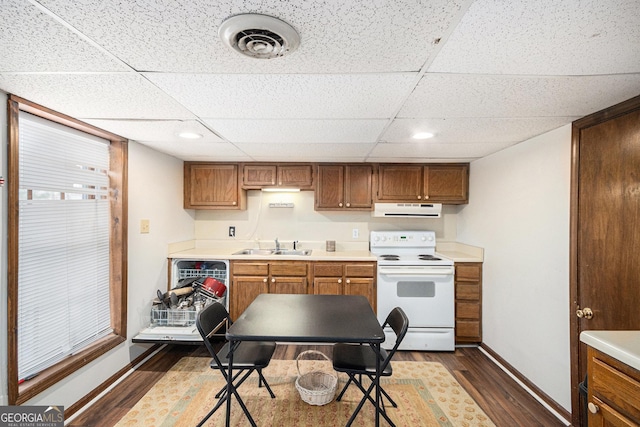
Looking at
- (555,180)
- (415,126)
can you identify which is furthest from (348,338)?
(555,180)

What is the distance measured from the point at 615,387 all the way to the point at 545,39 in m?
1.35

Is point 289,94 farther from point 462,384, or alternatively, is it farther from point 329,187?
point 462,384

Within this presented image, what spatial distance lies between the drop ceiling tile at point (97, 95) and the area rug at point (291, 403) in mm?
2102

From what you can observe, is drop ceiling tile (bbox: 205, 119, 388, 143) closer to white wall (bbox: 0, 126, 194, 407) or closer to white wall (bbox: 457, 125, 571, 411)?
white wall (bbox: 0, 126, 194, 407)

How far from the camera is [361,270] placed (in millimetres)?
3088

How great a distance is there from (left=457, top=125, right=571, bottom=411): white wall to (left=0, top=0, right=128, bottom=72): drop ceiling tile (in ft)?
9.35

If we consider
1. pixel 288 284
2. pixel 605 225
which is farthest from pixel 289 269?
pixel 605 225

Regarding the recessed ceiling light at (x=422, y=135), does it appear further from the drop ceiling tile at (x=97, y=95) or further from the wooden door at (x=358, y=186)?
the drop ceiling tile at (x=97, y=95)

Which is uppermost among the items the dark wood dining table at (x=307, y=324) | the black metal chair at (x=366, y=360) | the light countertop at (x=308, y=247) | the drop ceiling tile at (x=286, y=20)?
the drop ceiling tile at (x=286, y=20)

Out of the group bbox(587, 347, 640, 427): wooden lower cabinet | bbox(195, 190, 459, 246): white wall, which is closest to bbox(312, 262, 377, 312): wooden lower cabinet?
bbox(195, 190, 459, 246): white wall

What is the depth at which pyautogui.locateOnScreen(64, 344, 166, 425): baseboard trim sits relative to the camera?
1.91 m

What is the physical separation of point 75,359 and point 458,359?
333 centimetres

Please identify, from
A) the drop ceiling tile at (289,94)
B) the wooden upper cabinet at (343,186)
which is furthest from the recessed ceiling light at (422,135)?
the wooden upper cabinet at (343,186)

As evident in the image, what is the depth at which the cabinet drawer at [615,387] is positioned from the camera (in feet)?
3.21
